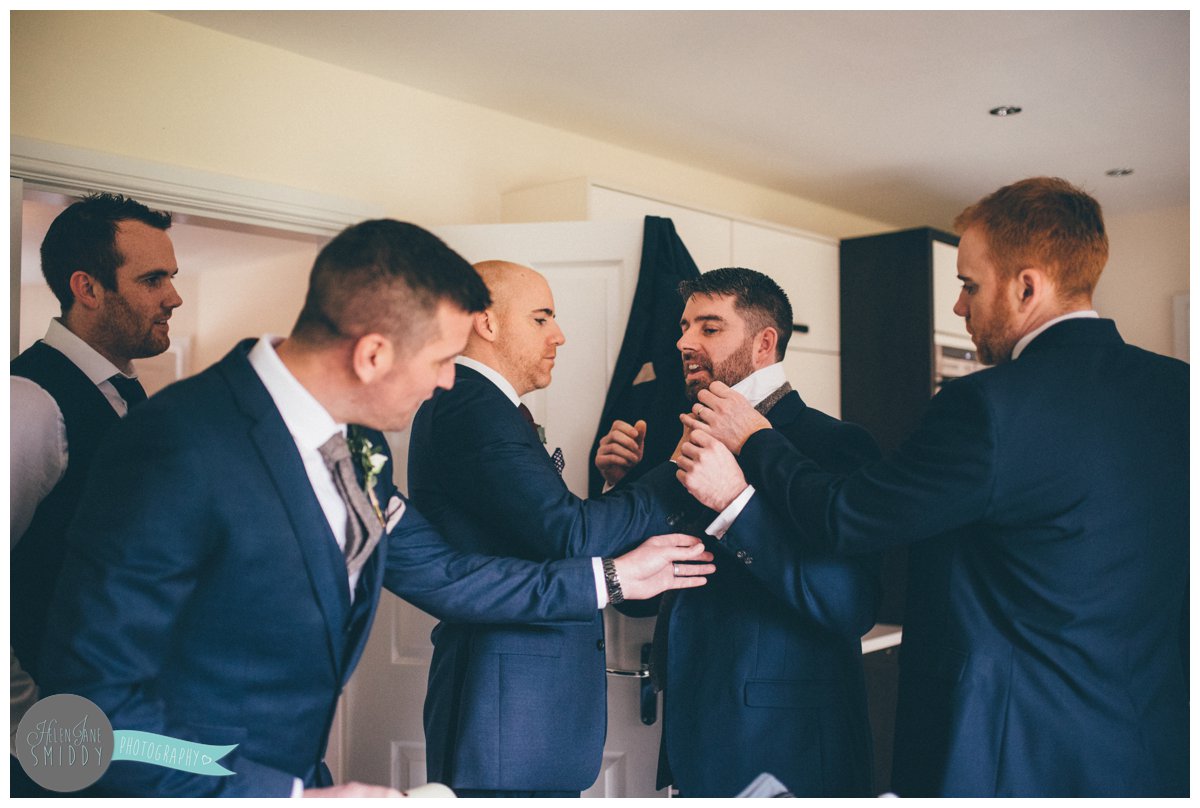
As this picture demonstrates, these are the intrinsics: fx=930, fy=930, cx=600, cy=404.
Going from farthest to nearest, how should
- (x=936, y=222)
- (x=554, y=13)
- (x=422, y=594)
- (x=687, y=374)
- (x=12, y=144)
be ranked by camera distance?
(x=936, y=222) → (x=554, y=13) → (x=12, y=144) → (x=687, y=374) → (x=422, y=594)

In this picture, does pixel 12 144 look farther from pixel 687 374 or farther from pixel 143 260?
pixel 687 374

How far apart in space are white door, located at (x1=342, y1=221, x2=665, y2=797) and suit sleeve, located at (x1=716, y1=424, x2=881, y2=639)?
118cm

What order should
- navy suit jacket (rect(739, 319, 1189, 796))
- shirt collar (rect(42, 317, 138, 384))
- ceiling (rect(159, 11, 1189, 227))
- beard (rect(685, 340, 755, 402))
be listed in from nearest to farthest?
navy suit jacket (rect(739, 319, 1189, 796)), shirt collar (rect(42, 317, 138, 384)), beard (rect(685, 340, 755, 402)), ceiling (rect(159, 11, 1189, 227))

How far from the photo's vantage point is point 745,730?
5.53 feet

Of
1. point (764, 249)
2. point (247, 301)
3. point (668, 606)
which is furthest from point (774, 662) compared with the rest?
point (247, 301)

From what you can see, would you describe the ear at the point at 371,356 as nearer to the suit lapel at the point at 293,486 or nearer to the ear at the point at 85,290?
the suit lapel at the point at 293,486

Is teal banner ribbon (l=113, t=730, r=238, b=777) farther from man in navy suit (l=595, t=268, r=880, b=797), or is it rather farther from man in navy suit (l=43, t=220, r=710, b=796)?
man in navy suit (l=595, t=268, r=880, b=797)

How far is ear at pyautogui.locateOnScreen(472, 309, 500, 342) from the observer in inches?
73.9

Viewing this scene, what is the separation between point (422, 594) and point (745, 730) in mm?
634

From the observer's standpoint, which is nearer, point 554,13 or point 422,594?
point 422,594

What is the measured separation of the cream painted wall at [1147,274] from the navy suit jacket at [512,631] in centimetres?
353

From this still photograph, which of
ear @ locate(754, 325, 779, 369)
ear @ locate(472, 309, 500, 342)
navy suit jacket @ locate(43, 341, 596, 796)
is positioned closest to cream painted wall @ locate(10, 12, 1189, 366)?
ear @ locate(472, 309, 500, 342)

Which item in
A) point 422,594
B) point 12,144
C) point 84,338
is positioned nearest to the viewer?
point 422,594

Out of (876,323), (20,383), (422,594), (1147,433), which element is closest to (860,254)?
(876,323)
